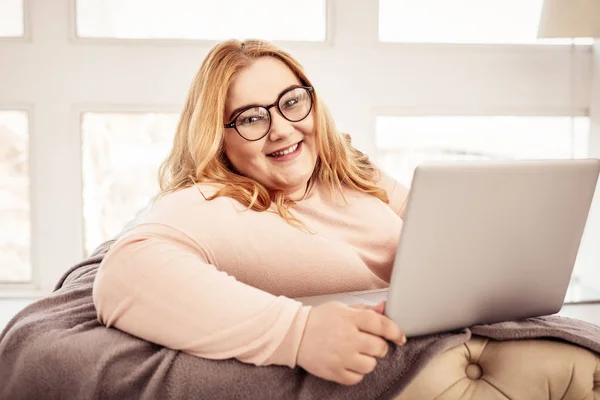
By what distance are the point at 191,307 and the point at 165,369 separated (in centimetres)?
8

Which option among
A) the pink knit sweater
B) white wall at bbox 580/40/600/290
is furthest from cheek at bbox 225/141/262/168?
white wall at bbox 580/40/600/290

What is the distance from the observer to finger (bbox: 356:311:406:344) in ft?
2.91

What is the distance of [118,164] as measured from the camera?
2771 millimetres

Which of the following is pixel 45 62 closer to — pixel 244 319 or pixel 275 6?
pixel 275 6

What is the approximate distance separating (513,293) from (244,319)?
0.36 m

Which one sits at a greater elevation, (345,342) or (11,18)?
(11,18)

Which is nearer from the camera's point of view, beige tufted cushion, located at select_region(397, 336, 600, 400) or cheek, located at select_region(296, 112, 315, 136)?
beige tufted cushion, located at select_region(397, 336, 600, 400)

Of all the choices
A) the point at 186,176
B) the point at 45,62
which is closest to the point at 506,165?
the point at 186,176

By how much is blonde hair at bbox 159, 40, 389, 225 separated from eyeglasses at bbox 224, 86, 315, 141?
35mm

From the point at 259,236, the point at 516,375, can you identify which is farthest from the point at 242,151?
the point at 516,375

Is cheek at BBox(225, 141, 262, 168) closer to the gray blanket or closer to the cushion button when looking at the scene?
the gray blanket

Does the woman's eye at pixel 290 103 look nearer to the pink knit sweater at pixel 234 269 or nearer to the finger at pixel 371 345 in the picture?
the pink knit sweater at pixel 234 269

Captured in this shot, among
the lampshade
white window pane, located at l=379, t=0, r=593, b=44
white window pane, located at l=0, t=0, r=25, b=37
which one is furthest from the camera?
white window pane, located at l=379, t=0, r=593, b=44

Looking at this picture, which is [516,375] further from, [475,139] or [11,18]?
[11,18]
